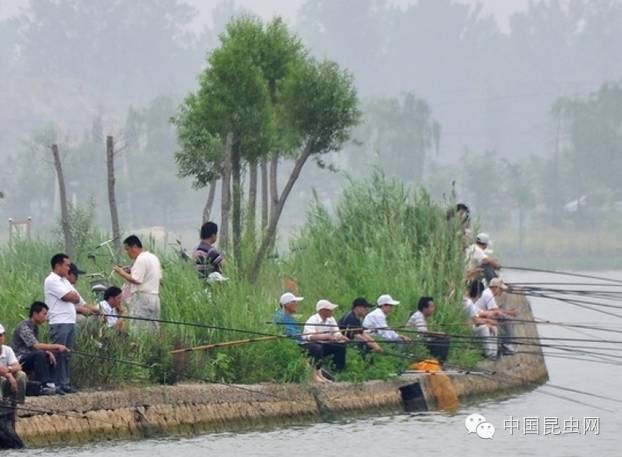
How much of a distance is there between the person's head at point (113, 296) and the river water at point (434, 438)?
5.38ft

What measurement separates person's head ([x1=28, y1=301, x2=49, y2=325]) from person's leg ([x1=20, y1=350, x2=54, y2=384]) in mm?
300

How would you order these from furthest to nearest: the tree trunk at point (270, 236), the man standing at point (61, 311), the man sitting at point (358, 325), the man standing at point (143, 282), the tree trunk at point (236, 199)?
1. the tree trunk at point (236, 199)
2. the tree trunk at point (270, 236)
3. the man sitting at point (358, 325)
4. the man standing at point (143, 282)
5. the man standing at point (61, 311)

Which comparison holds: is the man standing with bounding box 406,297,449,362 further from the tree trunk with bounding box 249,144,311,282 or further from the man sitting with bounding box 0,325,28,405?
the man sitting with bounding box 0,325,28,405

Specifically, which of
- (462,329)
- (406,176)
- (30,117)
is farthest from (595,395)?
(30,117)

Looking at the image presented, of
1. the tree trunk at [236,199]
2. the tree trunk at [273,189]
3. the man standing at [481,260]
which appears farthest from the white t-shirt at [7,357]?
the tree trunk at [273,189]

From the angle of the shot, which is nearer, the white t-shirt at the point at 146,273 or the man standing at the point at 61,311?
the man standing at the point at 61,311

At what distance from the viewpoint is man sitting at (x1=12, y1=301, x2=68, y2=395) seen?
64.4ft

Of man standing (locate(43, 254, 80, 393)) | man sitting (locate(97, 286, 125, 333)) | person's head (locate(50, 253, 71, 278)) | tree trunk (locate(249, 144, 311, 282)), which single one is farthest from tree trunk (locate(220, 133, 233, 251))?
man standing (locate(43, 254, 80, 393))

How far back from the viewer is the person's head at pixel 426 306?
2436cm

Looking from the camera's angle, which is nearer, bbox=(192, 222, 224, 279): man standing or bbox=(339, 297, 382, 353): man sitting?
bbox=(339, 297, 382, 353): man sitting

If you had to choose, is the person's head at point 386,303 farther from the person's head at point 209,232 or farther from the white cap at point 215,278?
the person's head at point 209,232

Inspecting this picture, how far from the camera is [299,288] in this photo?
2705cm

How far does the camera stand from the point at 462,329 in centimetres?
2616

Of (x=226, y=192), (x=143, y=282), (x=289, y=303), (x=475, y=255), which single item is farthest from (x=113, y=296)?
(x=475, y=255)
